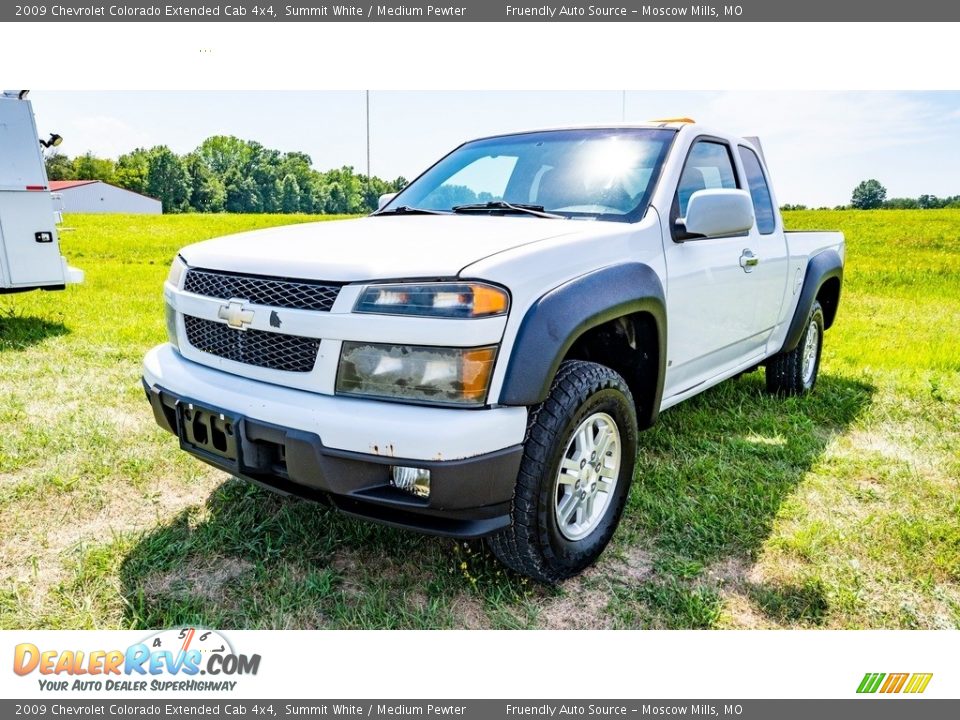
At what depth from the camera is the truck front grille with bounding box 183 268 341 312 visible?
7.33 feet

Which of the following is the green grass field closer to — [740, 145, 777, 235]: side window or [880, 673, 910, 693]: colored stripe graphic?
[880, 673, 910, 693]: colored stripe graphic

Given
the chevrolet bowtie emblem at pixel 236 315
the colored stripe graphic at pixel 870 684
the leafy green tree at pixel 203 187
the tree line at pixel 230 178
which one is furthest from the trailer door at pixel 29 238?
the leafy green tree at pixel 203 187

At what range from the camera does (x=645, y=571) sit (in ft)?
9.13

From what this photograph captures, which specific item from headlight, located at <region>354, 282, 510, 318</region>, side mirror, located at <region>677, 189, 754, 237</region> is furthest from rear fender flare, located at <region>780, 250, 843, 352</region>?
headlight, located at <region>354, 282, 510, 318</region>

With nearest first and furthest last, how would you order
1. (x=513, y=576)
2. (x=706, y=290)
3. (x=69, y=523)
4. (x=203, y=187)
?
(x=513, y=576) → (x=69, y=523) → (x=706, y=290) → (x=203, y=187)

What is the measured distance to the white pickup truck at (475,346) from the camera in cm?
213

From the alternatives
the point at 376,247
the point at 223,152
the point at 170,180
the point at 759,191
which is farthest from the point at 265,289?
the point at 223,152

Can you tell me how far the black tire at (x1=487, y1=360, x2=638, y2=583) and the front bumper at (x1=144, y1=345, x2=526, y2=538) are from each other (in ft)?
0.32

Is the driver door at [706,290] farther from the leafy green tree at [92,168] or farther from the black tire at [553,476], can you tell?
the leafy green tree at [92,168]

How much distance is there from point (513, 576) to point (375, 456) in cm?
93

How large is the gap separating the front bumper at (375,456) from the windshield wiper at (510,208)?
1.21 m

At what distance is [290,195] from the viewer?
2020 inches

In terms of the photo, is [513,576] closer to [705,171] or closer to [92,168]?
[705,171]

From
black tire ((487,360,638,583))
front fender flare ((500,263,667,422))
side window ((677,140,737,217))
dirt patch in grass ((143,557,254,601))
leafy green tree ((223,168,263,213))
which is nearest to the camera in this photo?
front fender flare ((500,263,667,422))
